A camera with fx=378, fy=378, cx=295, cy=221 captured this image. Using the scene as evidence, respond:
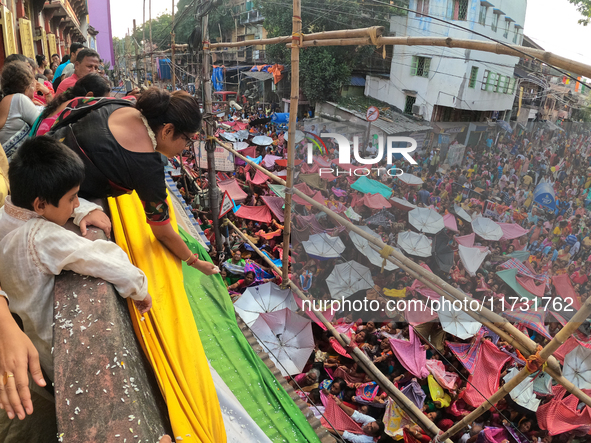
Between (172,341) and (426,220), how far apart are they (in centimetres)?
861

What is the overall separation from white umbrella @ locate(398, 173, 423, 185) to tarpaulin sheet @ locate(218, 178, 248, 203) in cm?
478

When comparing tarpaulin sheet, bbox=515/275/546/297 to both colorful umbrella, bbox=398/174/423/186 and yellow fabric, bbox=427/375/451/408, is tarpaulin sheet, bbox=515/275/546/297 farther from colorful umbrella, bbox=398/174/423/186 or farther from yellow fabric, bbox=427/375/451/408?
colorful umbrella, bbox=398/174/423/186

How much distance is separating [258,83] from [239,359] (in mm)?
24947

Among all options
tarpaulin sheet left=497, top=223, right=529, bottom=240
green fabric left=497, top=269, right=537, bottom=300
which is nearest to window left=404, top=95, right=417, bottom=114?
tarpaulin sheet left=497, top=223, right=529, bottom=240

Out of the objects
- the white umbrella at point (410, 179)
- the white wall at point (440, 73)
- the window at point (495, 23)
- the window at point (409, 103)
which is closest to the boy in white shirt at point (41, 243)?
the window at point (495, 23)

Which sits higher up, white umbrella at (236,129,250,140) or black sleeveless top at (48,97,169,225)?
black sleeveless top at (48,97,169,225)

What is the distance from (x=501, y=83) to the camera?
24.1 feet

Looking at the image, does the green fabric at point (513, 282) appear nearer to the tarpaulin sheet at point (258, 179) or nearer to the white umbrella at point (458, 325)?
the white umbrella at point (458, 325)

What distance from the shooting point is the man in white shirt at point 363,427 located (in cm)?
444

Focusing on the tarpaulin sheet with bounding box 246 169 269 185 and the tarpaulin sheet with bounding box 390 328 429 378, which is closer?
the tarpaulin sheet with bounding box 390 328 429 378

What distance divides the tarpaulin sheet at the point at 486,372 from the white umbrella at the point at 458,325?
0.28 meters

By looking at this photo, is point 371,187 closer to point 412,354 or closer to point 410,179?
point 410,179

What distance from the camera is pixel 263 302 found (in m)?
5.93

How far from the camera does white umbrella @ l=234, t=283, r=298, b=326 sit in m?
5.80
